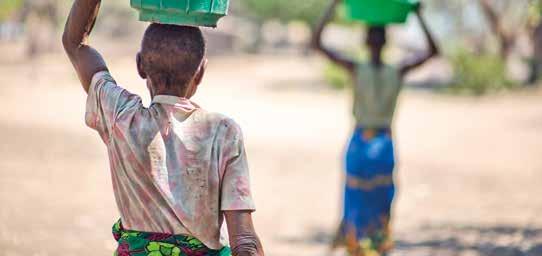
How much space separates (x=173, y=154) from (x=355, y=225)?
393 cm

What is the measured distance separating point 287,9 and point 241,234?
37.0 m

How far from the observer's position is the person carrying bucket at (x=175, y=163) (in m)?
2.61

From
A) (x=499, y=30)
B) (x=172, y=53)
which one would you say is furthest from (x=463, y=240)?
(x=499, y=30)

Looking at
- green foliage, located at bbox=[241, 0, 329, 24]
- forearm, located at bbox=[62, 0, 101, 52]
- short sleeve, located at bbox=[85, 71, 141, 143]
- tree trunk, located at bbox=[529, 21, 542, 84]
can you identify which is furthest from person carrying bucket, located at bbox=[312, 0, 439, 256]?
green foliage, located at bbox=[241, 0, 329, 24]

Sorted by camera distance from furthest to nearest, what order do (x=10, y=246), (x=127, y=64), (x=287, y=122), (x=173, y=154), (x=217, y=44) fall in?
(x=217, y=44), (x=127, y=64), (x=287, y=122), (x=10, y=246), (x=173, y=154)

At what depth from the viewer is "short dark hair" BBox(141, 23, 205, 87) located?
2.64 meters

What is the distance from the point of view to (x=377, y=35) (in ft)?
20.0

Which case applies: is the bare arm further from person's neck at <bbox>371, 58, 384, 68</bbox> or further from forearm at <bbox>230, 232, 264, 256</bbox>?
person's neck at <bbox>371, 58, 384, 68</bbox>

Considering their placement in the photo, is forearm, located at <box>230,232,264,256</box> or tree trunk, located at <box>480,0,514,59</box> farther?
tree trunk, located at <box>480,0,514,59</box>

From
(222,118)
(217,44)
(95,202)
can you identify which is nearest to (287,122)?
(95,202)

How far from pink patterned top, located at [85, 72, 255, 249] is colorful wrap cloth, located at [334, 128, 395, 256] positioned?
3.69m

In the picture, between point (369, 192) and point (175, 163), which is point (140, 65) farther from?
point (369, 192)

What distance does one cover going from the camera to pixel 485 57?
23828mm

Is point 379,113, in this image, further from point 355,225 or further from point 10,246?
point 10,246
